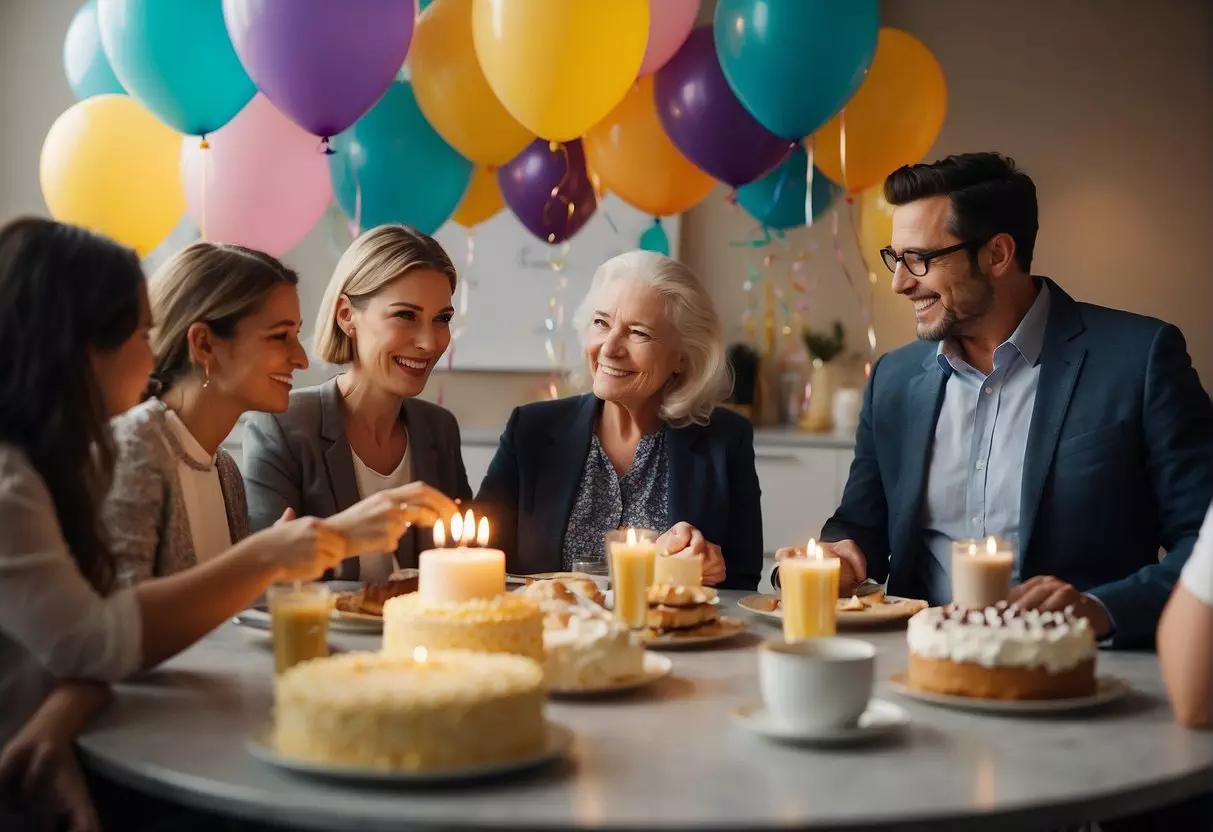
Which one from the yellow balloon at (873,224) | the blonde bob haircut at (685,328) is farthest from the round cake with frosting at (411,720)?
the yellow balloon at (873,224)

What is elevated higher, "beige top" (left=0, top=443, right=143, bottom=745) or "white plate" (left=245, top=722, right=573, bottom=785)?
"beige top" (left=0, top=443, right=143, bottom=745)

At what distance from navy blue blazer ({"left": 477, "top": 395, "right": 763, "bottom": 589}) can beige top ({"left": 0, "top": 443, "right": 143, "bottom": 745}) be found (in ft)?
4.77

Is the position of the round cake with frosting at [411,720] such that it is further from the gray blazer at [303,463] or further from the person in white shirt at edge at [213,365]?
the gray blazer at [303,463]

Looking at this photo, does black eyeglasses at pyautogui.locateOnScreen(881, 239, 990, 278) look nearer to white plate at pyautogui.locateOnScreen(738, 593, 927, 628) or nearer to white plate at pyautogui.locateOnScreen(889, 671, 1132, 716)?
white plate at pyautogui.locateOnScreen(738, 593, 927, 628)

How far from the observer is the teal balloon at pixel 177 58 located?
3.18 m

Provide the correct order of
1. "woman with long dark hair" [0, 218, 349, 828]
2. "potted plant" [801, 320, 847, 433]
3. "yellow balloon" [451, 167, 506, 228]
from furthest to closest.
Result: "potted plant" [801, 320, 847, 433] → "yellow balloon" [451, 167, 506, 228] → "woman with long dark hair" [0, 218, 349, 828]

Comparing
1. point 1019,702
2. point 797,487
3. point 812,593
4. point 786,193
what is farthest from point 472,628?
point 797,487

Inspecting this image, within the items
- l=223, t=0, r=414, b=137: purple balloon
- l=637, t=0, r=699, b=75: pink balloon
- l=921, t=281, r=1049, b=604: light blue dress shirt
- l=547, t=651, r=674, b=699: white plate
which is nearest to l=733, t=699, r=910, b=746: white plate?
l=547, t=651, r=674, b=699: white plate

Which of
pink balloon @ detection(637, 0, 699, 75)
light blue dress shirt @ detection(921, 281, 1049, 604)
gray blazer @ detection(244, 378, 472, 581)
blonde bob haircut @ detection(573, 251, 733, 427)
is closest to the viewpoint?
light blue dress shirt @ detection(921, 281, 1049, 604)

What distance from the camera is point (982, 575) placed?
72.6 inches

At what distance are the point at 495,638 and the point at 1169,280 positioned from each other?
4.61m

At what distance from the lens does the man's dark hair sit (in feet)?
8.67

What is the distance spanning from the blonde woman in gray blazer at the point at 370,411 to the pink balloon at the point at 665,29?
1.05 m

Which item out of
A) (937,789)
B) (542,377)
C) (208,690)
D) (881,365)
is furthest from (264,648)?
(542,377)
